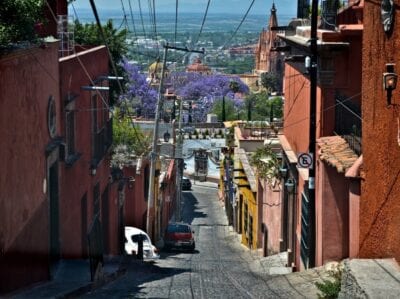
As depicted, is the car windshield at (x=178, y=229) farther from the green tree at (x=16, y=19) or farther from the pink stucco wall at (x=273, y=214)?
the green tree at (x=16, y=19)

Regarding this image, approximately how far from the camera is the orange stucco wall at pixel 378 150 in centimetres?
1114

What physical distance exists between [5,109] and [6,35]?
951 millimetres

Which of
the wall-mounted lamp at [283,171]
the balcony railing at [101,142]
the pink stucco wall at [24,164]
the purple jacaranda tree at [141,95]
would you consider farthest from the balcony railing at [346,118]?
the purple jacaranda tree at [141,95]

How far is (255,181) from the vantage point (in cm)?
3638

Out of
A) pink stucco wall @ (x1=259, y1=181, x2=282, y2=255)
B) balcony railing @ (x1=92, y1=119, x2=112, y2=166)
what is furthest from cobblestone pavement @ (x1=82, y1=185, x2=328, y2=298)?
balcony railing @ (x1=92, y1=119, x2=112, y2=166)

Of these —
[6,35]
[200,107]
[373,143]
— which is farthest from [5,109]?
[200,107]

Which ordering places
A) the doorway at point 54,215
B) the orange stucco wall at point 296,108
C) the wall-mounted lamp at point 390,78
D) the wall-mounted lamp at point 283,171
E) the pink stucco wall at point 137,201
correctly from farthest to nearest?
1. the pink stucco wall at point 137,201
2. the wall-mounted lamp at point 283,171
3. the orange stucco wall at point 296,108
4. the doorway at point 54,215
5. the wall-mounted lamp at point 390,78

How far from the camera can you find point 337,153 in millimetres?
17656

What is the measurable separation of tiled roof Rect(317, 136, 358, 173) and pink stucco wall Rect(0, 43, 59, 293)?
5.18 meters

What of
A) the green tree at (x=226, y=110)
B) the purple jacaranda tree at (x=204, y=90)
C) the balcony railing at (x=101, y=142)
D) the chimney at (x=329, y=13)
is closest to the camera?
the chimney at (x=329, y=13)

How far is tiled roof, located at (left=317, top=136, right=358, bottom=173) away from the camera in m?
16.6

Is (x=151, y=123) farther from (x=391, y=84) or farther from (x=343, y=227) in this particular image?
(x=391, y=84)

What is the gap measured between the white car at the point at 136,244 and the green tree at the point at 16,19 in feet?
56.4

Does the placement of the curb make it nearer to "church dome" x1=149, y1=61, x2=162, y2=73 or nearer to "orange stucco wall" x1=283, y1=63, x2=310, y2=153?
"orange stucco wall" x1=283, y1=63, x2=310, y2=153
